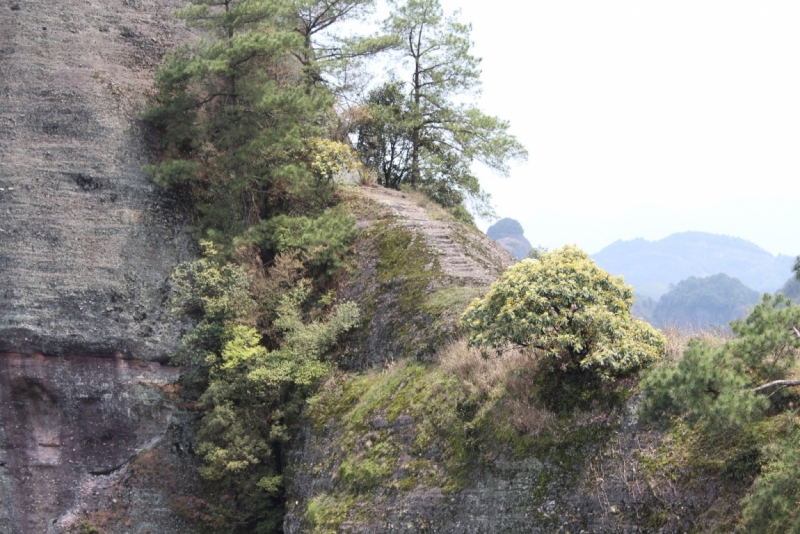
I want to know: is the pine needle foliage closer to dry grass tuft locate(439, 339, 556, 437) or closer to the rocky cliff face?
dry grass tuft locate(439, 339, 556, 437)

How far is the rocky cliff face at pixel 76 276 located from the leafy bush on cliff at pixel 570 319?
32.0 ft

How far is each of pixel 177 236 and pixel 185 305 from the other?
2.56 m

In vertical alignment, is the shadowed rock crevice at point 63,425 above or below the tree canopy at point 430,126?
below

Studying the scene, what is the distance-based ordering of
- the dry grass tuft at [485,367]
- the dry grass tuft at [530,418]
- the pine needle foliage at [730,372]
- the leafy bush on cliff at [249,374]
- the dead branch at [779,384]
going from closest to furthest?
the pine needle foliage at [730,372] < the dead branch at [779,384] < the dry grass tuft at [530,418] < the dry grass tuft at [485,367] < the leafy bush on cliff at [249,374]

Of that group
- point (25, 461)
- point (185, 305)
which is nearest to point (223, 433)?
point (185, 305)

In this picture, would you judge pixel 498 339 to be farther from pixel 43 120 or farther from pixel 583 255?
pixel 43 120

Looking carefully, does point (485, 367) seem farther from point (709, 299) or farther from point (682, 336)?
point (709, 299)

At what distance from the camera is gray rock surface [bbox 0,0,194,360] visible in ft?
60.2

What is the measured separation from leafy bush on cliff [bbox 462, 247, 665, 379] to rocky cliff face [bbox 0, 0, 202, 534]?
9764mm

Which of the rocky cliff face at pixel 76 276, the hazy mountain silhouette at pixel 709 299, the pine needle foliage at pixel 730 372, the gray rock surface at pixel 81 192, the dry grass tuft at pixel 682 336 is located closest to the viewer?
the pine needle foliage at pixel 730 372

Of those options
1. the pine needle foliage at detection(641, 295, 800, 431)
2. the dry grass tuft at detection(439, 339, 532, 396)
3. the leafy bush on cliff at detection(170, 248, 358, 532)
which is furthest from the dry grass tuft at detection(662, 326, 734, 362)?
the leafy bush on cliff at detection(170, 248, 358, 532)

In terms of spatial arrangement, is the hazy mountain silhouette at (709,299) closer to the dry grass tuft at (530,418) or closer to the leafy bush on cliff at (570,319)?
the leafy bush on cliff at (570,319)

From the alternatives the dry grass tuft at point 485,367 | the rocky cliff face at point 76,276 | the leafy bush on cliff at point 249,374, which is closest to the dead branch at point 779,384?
the dry grass tuft at point 485,367

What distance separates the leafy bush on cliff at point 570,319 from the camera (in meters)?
10.7
